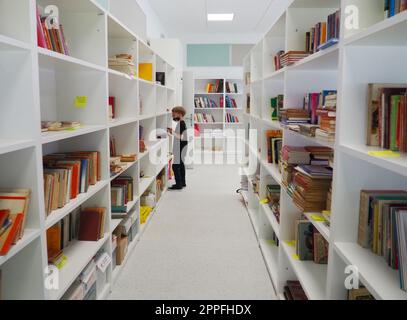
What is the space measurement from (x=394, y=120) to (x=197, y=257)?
7.54 ft

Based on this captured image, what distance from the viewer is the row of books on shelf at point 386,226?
1220 mm

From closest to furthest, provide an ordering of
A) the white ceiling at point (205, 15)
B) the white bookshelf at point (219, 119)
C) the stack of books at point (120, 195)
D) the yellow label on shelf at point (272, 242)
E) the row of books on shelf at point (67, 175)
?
the row of books on shelf at point (67, 175)
the stack of books at point (120, 195)
the yellow label on shelf at point (272, 242)
the white ceiling at point (205, 15)
the white bookshelf at point (219, 119)

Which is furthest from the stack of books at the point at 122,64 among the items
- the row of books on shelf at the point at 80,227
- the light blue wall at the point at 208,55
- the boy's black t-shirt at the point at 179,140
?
the light blue wall at the point at 208,55

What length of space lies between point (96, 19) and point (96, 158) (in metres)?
0.93

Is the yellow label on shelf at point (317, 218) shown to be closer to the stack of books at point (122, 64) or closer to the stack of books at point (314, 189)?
the stack of books at point (314, 189)

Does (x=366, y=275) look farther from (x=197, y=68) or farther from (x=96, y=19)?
(x=197, y=68)

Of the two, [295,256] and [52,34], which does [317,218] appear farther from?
[52,34]

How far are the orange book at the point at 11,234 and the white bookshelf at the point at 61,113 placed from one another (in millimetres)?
29

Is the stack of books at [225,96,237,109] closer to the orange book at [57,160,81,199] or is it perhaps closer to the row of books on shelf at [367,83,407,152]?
the orange book at [57,160,81,199]

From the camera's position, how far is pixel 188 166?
301 inches

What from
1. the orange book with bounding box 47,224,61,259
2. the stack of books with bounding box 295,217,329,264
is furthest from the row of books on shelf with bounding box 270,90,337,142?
the orange book with bounding box 47,224,61,259

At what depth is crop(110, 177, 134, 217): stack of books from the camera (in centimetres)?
297

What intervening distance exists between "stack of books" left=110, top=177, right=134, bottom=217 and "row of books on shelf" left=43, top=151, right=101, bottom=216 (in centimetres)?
54

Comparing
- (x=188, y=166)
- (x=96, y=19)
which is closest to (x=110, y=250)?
(x=96, y=19)
